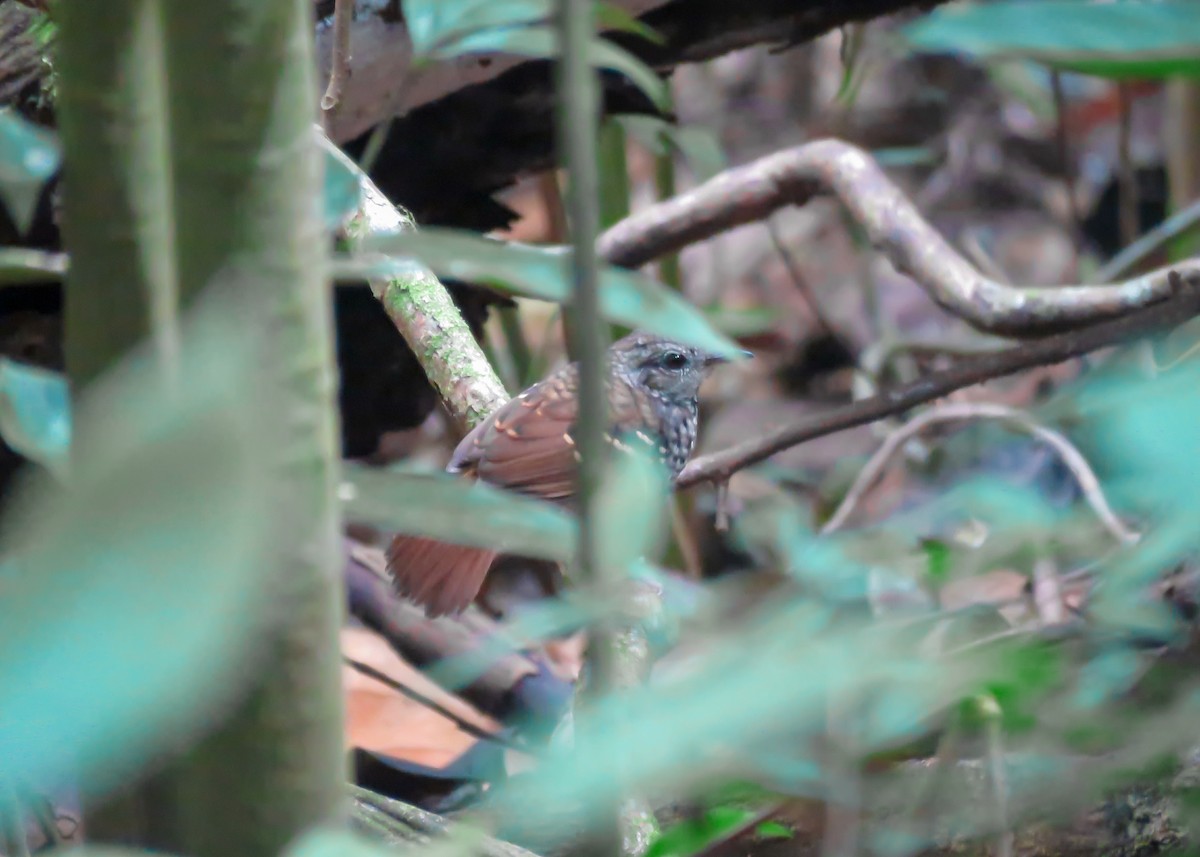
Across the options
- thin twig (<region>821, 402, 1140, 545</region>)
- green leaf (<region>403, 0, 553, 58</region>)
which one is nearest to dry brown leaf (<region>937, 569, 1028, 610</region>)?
thin twig (<region>821, 402, 1140, 545</region>)

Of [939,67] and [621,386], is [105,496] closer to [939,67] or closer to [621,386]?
[621,386]

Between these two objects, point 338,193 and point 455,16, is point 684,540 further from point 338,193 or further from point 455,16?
point 338,193

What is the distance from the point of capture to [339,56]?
1748mm

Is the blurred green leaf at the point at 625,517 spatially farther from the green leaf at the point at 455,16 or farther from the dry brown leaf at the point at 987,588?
the dry brown leaf at the point at 987,588

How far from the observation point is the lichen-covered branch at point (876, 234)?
2.39 metres

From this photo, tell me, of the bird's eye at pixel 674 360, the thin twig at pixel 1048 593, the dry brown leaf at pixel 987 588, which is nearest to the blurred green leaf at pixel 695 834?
the thin twig at pixel 1048 593

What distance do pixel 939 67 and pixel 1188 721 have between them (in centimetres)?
618

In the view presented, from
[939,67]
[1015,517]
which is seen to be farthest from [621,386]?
[939,67]

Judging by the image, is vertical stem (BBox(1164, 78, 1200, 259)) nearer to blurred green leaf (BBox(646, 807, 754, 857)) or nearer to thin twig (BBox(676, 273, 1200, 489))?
thin twig (BBox(676, 273, 1200, 489))

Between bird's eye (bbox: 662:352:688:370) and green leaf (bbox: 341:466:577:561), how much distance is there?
249cm

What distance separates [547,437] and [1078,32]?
77.9 inches

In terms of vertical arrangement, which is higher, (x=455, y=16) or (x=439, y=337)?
(x=439, y=337)

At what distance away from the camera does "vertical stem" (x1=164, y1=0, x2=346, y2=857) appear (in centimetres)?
62

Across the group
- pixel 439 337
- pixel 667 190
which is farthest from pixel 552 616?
pixel 667 190
